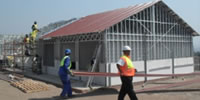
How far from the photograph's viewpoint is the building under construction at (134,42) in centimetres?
1063

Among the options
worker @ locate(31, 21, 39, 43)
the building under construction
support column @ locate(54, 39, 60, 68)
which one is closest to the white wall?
the building under construction

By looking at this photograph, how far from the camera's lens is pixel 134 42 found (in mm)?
11781

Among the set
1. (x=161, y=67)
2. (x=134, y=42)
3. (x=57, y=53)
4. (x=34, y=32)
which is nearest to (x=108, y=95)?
(x=134, y=42)

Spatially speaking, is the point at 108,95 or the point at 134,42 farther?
the point at 134,42

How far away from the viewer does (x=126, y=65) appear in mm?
6457

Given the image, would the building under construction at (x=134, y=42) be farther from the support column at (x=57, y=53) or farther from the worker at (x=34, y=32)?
the worker at (x=34, y=32)

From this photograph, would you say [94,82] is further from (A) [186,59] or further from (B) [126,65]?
(A) [186,59]

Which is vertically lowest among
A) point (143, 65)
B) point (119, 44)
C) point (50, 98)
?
point (50, 98)

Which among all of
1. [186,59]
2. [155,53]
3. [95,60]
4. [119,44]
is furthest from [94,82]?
[186,59]

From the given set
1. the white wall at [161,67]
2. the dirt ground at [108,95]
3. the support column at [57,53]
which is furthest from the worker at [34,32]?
the white wall at [161,67]

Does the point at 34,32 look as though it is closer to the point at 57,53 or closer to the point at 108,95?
the point at 57,53

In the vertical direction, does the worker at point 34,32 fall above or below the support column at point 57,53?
above

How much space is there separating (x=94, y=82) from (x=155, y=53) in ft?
13.8

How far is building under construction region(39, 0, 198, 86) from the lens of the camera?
1063 cm
